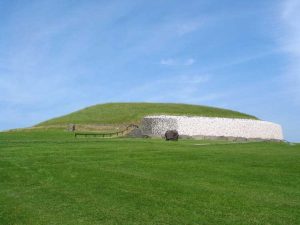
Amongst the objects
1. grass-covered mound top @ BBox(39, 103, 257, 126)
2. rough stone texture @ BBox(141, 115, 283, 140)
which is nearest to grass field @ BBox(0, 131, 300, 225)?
rough stone texture @ BBox(141, 115, 283, 140)

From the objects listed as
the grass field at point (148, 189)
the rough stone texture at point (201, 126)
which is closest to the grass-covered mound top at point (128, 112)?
the rough stone texture at point (201, 126)

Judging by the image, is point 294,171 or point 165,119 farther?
point 165,119

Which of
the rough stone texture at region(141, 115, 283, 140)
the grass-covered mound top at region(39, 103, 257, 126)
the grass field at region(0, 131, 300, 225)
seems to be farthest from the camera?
the grass-covered mound top at region(39, 103, 257, 126)

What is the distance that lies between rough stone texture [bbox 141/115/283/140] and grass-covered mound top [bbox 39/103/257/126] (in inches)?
359

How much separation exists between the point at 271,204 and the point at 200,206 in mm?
2220

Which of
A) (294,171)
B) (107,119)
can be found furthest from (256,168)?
(107,119)

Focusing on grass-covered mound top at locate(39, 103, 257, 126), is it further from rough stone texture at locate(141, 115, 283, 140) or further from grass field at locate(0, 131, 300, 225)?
grass field at locate(0, 131, 300, 225)

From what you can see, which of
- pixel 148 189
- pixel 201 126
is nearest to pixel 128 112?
pixel 201 126

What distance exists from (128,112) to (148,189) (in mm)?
63441

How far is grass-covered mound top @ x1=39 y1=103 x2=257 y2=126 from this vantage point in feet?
242

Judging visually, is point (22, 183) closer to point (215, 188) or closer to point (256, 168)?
point (215, 188)

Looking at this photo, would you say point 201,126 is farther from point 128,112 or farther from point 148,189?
point 148,189

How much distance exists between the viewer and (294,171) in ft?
68.4

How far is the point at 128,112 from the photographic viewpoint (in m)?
78.8
